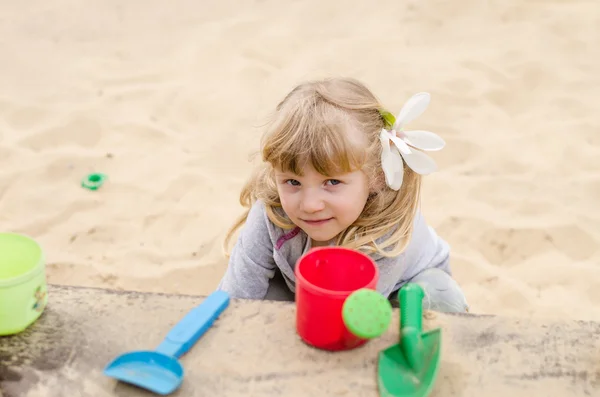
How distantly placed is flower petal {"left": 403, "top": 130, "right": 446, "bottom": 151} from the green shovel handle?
400 millimetres

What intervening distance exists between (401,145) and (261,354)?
2.00 ft

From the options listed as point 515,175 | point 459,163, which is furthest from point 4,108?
point 515,175

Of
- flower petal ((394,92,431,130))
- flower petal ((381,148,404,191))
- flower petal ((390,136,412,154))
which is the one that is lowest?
flower petal ((381,148,404,191))

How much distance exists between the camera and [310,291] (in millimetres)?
1285

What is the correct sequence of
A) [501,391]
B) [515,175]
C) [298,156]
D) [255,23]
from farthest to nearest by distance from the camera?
[255,23] → [515,175] → [298,156] → [501,391]

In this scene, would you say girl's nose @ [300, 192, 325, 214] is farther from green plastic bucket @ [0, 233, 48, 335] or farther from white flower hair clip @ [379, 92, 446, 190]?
green plastic bucket @ [0, 233, 48, 335]

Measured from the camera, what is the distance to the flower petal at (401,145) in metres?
1.62

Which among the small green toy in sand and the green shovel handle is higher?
the green shovel handle

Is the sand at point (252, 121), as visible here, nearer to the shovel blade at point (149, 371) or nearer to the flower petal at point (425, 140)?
the flower petal at point (425, 140)

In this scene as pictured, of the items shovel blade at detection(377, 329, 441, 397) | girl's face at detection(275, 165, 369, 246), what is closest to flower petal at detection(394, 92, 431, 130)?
girl's face at detection(275, 165, 369, 246)

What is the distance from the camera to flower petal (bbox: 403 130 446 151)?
1.66 meters

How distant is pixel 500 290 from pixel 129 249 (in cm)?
134

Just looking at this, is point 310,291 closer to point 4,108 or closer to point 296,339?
point 296,339

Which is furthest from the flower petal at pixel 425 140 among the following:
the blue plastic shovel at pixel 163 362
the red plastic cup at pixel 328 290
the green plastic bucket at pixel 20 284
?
the green plastic bucket at pixel 20 284
